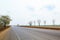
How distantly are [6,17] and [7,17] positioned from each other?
1.34m

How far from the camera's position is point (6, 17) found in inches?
6009

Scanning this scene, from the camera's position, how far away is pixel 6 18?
495 feet

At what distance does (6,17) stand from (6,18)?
1.87 m

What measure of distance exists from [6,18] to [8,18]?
489cm

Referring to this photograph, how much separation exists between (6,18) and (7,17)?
116 inches

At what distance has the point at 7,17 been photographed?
153750mm

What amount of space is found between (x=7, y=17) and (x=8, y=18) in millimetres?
2273

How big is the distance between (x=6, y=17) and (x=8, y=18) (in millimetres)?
3520
